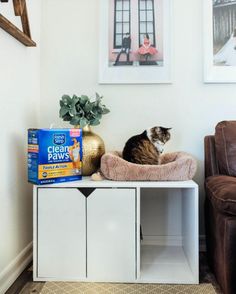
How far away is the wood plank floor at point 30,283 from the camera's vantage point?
1388 mm

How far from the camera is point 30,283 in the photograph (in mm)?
1457

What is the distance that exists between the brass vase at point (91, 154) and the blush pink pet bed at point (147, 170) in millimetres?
169

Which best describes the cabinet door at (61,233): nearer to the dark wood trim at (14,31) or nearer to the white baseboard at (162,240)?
the white baseboard at (162,240)

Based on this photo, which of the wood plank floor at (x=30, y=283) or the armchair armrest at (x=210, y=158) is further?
the armchair armrest at (x=210, y=158)

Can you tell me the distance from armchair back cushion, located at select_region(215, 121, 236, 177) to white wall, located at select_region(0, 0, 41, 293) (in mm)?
1161

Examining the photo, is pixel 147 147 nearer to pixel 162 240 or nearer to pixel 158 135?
pixel 158 135

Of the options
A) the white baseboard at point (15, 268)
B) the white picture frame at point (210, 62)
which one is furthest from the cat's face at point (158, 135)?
the white baseboard at point (15, 268)

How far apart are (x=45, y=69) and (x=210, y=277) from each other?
5.48 ft

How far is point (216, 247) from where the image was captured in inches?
54.7

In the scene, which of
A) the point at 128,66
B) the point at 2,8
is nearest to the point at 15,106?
the point at 2,8

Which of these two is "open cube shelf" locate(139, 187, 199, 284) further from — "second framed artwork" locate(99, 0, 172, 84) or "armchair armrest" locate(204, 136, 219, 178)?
"second framed artwork" locate(99, 0, 172, 84)

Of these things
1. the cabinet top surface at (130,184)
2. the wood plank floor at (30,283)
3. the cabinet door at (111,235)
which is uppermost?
the cabinet top surface at (130,184)

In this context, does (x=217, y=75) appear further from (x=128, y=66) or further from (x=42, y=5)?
(x=42, y=5)

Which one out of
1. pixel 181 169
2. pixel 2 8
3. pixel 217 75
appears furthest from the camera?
pixel 217 75
